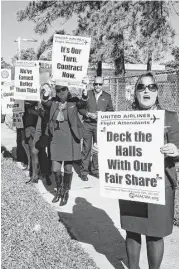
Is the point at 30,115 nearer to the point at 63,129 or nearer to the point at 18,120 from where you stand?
the point at 18,120

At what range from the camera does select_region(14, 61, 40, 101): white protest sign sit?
7895 millimetres

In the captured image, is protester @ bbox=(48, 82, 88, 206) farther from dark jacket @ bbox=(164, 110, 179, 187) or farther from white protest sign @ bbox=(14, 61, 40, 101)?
dark jacket @ bbox=(164, 110, 179, 187)

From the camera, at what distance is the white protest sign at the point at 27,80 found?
7895 millimetres

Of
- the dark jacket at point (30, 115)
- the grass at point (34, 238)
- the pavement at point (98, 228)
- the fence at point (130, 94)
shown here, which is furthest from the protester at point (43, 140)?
the fence at point (130, 94)

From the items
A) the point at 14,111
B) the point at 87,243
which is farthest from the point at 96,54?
the point at 87,243

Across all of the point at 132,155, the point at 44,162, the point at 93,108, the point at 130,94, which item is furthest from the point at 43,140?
the point at 130,94

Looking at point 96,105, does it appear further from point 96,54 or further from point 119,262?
point 96,54

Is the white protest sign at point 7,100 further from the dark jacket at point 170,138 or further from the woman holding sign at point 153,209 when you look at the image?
the dark jacket at point 170,138

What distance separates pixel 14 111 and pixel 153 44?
35.4ft

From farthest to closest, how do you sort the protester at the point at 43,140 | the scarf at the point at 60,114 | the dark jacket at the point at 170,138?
the protester at the point at 43,140
the scarf at the point at 60,114
the dark jacket at the point at 170,138

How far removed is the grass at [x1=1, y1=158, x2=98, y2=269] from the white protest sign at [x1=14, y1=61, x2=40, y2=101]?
6.75 ft

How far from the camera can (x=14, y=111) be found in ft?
29.4

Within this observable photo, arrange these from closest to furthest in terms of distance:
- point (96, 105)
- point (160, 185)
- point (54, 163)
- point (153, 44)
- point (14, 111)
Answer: point (160, 185)
point (54, 163)
point (96, 105)
point (14, 111)
point (153, 44)

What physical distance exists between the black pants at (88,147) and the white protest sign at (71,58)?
6.09 feet
